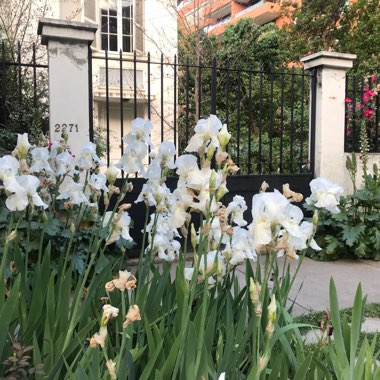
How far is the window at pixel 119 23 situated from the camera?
11.9 metres

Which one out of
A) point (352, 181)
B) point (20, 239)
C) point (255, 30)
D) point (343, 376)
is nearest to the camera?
point (343, 376)

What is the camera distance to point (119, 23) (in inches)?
473

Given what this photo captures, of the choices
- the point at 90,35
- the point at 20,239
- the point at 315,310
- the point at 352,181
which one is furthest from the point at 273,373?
the point at 352,181

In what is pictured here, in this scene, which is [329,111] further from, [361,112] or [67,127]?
[67,127]

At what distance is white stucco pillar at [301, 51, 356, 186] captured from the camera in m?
5.68

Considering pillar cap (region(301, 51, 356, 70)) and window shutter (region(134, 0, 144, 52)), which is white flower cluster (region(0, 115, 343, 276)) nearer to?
pillar cap (region(301, 51, 356, 70))

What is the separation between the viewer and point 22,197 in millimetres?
1522

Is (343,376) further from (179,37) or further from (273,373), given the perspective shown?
(179,37)

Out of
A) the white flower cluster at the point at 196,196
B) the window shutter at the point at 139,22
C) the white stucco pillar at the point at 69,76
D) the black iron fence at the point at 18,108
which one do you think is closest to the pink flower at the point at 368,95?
the white stucco pillar at the point at 69,76

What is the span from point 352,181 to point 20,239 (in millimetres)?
4061

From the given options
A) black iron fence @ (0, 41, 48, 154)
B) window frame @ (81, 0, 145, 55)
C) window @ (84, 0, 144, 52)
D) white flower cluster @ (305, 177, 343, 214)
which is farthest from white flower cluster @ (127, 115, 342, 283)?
window @ (84, 0, 144, 52)

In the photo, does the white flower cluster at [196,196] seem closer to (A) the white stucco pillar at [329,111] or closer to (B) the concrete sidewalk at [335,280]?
(B) the concrete sidewalk at [335,280]

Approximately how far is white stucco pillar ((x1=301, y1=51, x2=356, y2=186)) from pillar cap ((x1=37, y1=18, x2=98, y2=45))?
9.72 feet

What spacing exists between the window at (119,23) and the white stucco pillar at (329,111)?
7.22m
